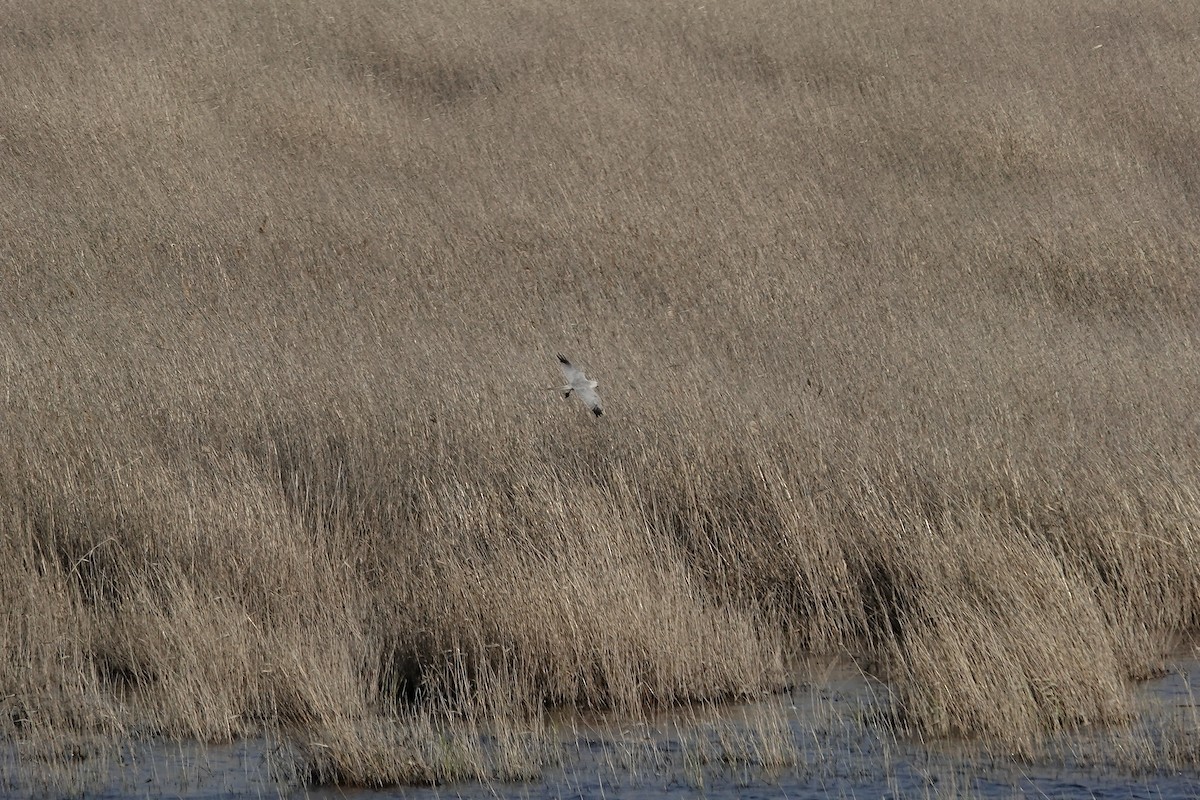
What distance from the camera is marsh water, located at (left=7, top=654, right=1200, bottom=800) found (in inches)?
203

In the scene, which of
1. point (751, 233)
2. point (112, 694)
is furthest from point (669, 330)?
point (112, 694)

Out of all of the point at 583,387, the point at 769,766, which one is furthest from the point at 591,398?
the point at 769,766

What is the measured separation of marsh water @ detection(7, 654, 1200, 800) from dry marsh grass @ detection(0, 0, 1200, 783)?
0.48 ft

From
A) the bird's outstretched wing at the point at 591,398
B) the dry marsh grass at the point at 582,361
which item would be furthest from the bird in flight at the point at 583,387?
the dry marsh grass at the point at 582,361

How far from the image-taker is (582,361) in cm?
959

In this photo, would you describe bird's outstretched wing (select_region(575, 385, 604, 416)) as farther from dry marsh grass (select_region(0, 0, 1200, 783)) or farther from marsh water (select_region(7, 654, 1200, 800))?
marsh water (select_region(7, 654, 1200, 800))

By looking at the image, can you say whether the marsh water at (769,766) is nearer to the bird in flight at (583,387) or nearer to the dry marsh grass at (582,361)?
the dry marsh grass at (582,361)

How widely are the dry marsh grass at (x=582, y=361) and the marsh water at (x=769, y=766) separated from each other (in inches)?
5.8

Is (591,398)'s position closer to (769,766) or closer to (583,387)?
(583,387)

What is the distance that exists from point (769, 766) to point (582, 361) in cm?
455

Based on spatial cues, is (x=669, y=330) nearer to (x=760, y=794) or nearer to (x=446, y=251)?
(x=446, y=251)

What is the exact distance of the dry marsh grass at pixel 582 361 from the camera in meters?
6.24

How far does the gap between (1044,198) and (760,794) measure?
963cm

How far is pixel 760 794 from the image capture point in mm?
5180
